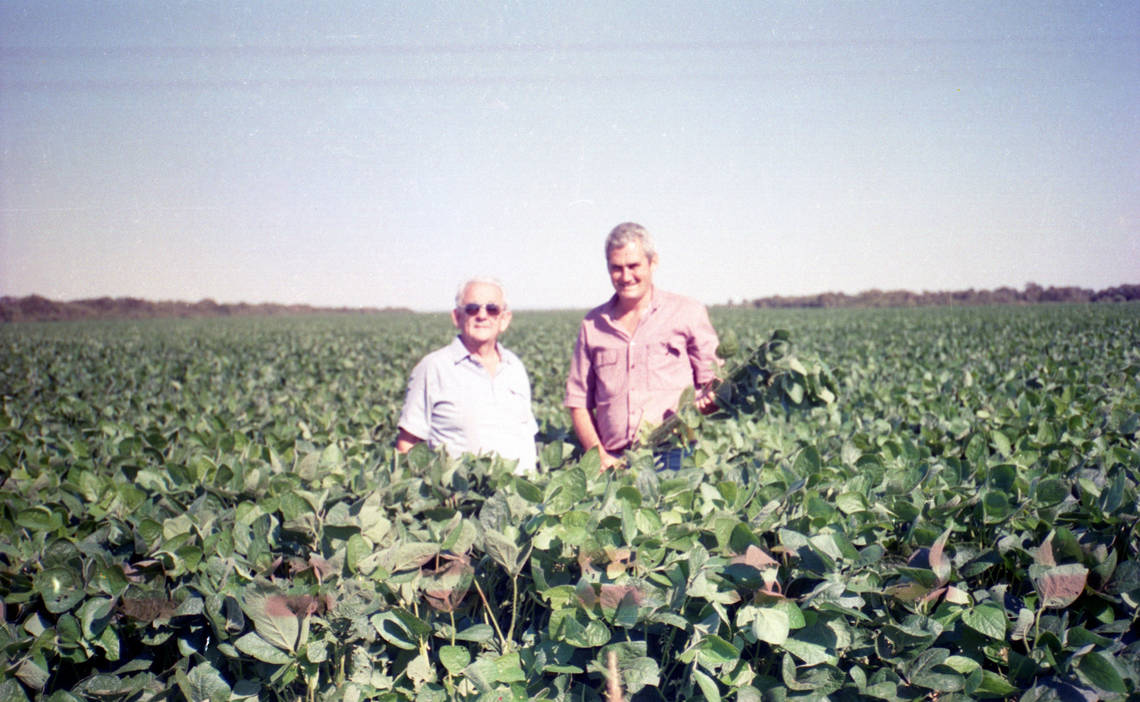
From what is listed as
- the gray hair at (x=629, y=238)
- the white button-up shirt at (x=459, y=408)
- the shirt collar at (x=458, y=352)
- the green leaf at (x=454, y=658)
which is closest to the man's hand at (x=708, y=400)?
the gray hair at (x=629, y=238)

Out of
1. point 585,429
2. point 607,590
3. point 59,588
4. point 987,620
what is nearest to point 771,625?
point 607,590

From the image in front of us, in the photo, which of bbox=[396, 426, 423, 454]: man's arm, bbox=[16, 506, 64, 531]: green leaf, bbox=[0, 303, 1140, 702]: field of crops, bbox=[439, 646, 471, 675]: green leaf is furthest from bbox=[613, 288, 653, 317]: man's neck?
bbox=[16, 506, 64, 531]: green leaf

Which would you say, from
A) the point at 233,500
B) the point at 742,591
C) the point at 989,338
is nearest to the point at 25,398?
the point at 233,500

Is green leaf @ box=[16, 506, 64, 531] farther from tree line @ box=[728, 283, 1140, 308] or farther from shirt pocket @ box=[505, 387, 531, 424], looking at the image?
tree line @ box=[728, 283, 1140, 308]

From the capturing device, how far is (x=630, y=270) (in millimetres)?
3395

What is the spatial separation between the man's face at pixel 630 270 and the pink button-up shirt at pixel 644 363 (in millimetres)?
168

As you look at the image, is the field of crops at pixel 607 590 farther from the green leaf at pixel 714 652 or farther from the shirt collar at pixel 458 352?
the shirt collar at pixel 458 352

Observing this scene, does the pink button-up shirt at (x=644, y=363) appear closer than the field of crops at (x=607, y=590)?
No

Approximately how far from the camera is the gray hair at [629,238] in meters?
3.37

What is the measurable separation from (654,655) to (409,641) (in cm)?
59

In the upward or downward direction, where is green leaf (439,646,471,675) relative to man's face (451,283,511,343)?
downward

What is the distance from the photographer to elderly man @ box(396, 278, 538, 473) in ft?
11.0

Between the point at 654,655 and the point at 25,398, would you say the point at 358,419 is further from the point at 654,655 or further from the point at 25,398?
the point at 25,398

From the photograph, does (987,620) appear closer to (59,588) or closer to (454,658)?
(454,658)
